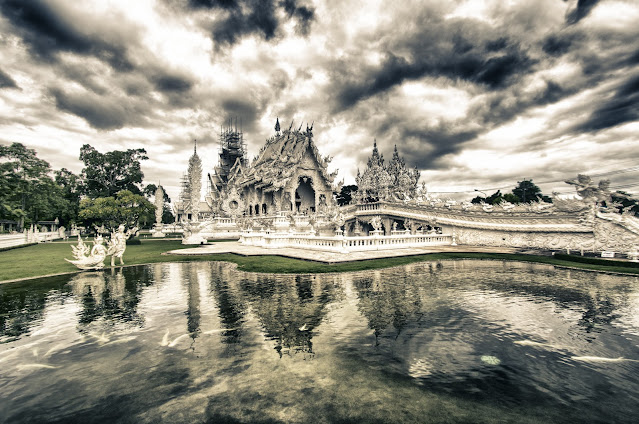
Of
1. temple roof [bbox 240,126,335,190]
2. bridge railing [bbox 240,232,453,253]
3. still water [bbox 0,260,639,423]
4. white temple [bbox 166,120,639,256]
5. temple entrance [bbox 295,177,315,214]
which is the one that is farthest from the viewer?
temple entrance [bbox 295,177,315,214]

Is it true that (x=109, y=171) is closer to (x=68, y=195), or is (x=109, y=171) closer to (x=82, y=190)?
(x=82, y=190)

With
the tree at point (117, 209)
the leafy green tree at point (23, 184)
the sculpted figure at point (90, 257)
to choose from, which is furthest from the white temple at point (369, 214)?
the leafy green tree at point (23, 184)

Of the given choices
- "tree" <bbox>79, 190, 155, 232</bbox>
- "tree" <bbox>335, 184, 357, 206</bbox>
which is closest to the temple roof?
"tree" <bbox>79, 190, 155, 232</bbox>

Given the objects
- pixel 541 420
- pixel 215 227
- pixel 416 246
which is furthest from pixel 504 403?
pixel 215 227

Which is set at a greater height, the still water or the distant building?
the distant building

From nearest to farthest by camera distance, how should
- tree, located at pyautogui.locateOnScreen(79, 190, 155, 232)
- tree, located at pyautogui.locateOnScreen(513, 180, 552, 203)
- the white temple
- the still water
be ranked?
the still water < the white temple < tree, located at pyautogui.locateOnScreen(79, 190, 155, 232) < tree, located at pyautogui.locateOnScreen(513, 180, 552, 203)

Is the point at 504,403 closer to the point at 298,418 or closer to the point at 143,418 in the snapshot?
the point at 298,418

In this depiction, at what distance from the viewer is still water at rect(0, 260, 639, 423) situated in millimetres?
3154

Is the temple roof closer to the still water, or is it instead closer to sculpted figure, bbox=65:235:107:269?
sculpted figure, bbox=65:235:107:269

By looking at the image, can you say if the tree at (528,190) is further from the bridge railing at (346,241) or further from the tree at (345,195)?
the bridge railing at (346,241)

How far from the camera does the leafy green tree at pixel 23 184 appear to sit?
98.5ft

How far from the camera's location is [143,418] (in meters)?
3.01

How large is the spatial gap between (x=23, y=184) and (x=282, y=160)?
3224 cm

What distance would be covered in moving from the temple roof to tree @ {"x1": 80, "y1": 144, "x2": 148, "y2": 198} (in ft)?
54.9
